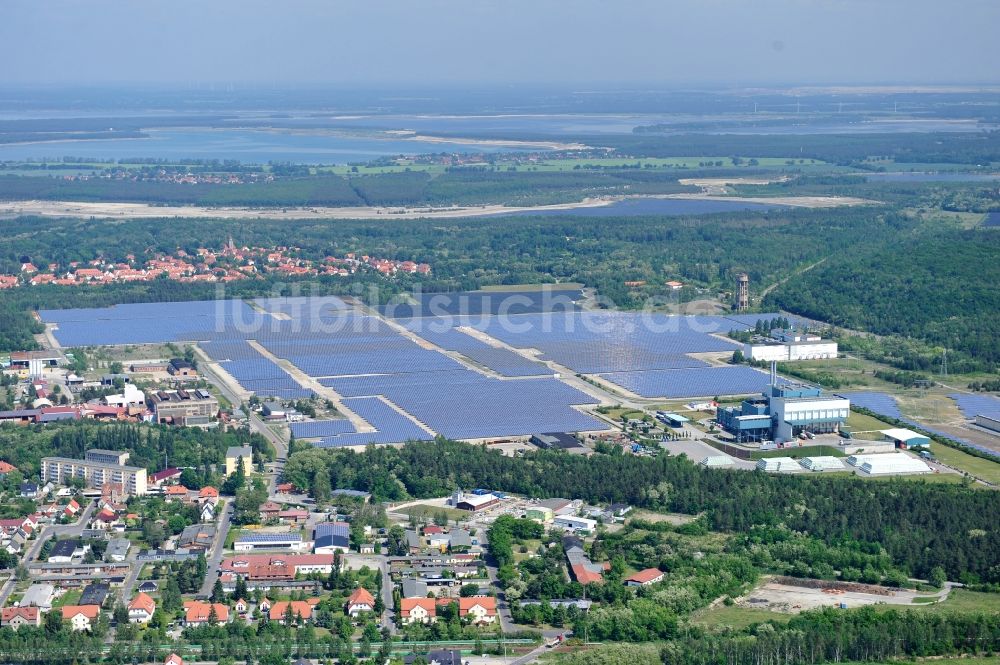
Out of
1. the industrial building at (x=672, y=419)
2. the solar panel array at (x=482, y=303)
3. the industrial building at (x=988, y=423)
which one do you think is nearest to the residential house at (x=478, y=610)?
the industrial building at (x=672, y=419)

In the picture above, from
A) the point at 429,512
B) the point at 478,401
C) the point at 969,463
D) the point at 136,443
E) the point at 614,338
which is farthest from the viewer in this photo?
the point at 614,338

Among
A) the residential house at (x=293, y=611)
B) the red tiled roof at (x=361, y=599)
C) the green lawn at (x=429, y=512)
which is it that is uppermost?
the red tiled roof at (x=361, y=599)

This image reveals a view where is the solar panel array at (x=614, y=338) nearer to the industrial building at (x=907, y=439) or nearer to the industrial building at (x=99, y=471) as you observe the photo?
the industrial building at (x=907, y=439)

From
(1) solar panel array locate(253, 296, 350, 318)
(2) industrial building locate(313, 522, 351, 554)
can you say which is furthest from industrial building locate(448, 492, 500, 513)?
(1) solar panel array locate(253, 296, 350, 318)

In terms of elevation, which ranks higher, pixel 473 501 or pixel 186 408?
pixel 473 501

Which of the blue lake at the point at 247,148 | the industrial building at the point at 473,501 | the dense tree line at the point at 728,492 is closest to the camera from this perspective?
the dense tree line at the point at 728,492

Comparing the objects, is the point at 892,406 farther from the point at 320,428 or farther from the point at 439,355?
the point at 320,428

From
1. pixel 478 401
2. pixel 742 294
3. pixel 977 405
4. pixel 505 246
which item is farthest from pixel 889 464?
pixel 505 246
